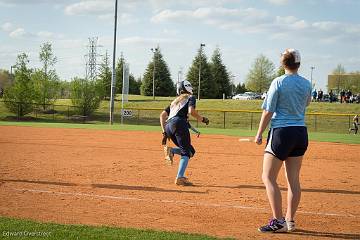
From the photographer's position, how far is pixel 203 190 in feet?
27.2

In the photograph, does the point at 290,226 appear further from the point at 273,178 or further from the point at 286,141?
the point at 286,141

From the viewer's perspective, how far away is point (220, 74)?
86.8 m

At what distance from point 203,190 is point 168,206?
1503 millimetres

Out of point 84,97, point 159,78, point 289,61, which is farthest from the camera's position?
point 159,78

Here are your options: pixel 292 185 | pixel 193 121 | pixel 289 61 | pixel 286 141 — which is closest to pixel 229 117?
pixel 193 121

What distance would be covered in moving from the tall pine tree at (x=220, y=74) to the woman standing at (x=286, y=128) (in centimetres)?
8018

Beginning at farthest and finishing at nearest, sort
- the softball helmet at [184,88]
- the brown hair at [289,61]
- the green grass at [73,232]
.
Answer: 1. the softball helmet at [184,88]
2. the brown hair at [289,61]
3. the green grass at [73,232]

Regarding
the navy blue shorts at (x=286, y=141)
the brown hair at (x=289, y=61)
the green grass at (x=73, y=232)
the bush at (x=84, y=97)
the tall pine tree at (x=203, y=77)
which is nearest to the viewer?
the green grass at (x=73, y=232)

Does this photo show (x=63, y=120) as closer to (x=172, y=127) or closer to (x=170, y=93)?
(x=172, y=127)

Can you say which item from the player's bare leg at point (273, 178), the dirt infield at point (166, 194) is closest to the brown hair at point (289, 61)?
the player's bare leg at point (273, 178)

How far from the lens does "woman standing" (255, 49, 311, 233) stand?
5.47 meters

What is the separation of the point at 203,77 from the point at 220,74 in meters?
6.90

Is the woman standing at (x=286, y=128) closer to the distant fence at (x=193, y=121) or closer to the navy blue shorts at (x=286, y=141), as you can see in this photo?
the navy blue shorts at (x=286, y=141)

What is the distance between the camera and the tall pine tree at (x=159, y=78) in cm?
8400
